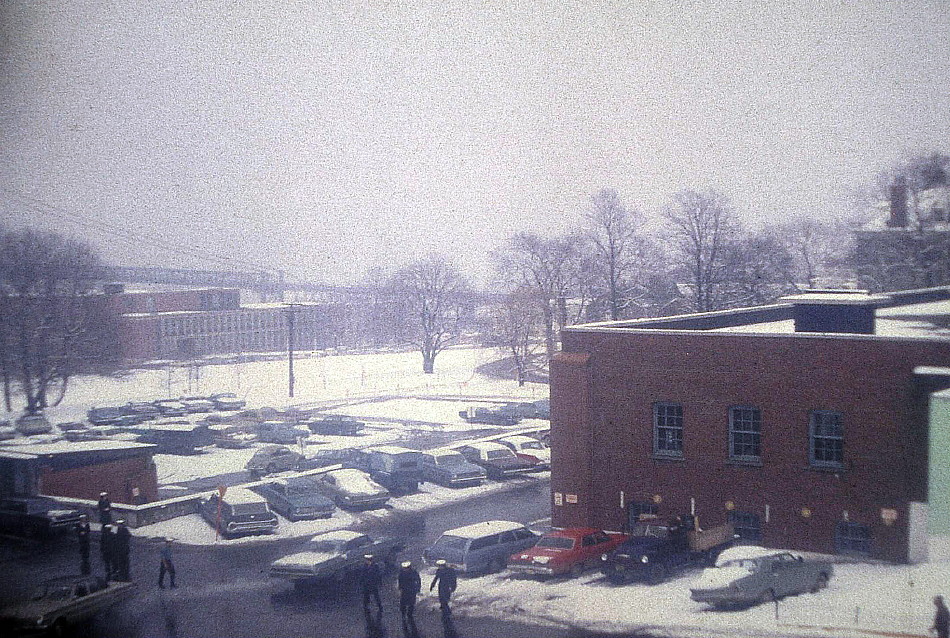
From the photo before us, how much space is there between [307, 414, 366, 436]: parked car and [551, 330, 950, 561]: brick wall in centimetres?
961

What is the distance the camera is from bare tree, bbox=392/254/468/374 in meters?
18.4

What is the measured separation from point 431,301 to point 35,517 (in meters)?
9.84

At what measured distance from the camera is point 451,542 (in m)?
9.96

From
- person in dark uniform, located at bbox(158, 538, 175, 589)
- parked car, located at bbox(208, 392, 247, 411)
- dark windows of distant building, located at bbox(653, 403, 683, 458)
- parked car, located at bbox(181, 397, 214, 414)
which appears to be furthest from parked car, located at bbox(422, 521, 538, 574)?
parked car, located at bbox(181, 397, 214, 414)

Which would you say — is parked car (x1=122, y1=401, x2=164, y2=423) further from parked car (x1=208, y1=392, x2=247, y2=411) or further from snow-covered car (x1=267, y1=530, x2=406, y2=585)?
snow-covered car (x1=267, y1=530, x2=406, y2=585)

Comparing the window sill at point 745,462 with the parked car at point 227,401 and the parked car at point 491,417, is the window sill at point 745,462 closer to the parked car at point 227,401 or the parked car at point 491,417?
the parked car at point 491,417

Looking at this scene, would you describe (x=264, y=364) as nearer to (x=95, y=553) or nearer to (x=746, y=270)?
(x=95, y=553)

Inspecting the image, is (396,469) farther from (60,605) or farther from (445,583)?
(60,605)

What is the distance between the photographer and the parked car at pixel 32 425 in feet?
49.3

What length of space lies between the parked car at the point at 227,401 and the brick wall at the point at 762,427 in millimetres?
12040

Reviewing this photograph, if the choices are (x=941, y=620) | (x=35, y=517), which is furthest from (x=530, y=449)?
(x=941, y=620)

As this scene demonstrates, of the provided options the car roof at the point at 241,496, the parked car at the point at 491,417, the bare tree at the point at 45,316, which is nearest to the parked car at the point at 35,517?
the car roof at the point at 241,496

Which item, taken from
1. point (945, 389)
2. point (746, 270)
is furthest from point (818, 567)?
point (746, 270)

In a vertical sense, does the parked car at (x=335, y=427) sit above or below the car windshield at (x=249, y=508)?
above
